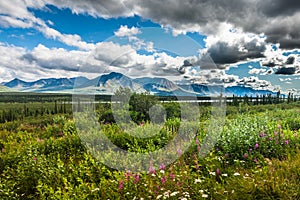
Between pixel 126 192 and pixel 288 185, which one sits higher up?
pixel 288 185

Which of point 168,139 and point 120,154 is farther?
point 168,139

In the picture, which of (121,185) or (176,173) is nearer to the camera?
(121,185)

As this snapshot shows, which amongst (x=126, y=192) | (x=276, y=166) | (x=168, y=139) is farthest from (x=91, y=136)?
(x=276, y=166)

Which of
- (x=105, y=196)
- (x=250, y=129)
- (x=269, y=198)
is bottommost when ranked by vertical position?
(x=105, y=196)

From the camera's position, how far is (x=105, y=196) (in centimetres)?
446

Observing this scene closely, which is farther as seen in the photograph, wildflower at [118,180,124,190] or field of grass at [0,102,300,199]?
wildflower at [118,180,124,190]

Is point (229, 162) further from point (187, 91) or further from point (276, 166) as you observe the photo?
point (187, 91)

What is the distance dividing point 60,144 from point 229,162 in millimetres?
4971

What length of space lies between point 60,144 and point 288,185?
20.6 ft

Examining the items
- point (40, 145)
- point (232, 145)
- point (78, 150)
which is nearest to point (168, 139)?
point (232, 145)

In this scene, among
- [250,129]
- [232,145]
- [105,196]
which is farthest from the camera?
[250,129]

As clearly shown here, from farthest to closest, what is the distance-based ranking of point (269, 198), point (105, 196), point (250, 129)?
point (250, 129) → point (105, 196) → point (269, 198)

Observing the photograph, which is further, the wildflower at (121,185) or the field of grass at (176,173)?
the wildflower at (121,185)

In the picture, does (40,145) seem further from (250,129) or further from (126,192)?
(250,129)
